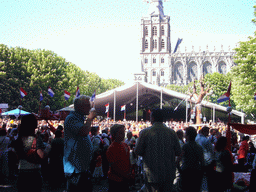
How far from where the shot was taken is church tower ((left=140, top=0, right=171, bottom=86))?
104 m

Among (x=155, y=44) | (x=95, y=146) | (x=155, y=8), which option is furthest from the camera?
(x=155, y=8)

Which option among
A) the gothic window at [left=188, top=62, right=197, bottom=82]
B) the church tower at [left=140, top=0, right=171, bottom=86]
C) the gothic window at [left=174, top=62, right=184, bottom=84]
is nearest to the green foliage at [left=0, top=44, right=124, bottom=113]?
the church tower at [left=140, top=0, right=171, bottom=86]

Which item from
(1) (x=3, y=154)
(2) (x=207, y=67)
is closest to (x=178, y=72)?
(2) (x=207, y=67)

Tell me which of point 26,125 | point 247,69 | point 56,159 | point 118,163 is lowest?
point 56,159

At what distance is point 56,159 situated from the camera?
705 centimetres

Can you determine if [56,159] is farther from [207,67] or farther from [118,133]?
[207,67]

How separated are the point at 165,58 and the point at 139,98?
63235mm

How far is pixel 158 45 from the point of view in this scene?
341 feet

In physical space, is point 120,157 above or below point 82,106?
below

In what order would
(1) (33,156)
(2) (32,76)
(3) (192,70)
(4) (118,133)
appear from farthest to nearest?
(3) (192,70)
(2) (32,76)
(4) (118,133)
(1) (33,156)

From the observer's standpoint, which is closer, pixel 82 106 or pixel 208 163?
pixel 82 106

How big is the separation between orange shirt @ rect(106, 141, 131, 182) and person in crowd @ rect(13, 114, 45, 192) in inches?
39.4

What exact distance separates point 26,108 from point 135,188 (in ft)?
109

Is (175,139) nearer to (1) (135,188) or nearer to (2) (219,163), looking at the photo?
(2) (219,163)
